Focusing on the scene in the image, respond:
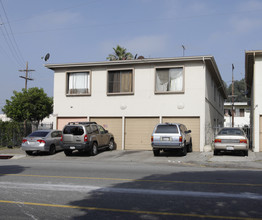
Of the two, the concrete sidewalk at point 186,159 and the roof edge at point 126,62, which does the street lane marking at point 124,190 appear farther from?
the roof edge at point 126,62

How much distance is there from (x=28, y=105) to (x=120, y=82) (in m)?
20.1

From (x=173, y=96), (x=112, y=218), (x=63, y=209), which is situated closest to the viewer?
(x=112, y=218)

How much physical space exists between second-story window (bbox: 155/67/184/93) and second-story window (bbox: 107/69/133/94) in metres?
1.97

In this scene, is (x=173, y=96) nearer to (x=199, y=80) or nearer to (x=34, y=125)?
(x=199, y=80)

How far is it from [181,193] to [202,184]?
1.39 metres

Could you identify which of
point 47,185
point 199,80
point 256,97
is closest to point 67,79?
point 199,80

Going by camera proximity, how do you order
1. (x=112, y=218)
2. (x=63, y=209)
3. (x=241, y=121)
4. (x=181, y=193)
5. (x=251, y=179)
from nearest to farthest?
(x=112, y=218), (x=63, y=209), (x=181, y=193), (x=251, y=179), (x=241, y=121)

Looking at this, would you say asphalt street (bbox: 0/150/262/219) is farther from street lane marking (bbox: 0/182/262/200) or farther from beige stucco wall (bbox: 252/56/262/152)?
beige stucco wall (bbox: 252/56/262/152)

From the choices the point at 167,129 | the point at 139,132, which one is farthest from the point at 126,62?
the point at 167,129

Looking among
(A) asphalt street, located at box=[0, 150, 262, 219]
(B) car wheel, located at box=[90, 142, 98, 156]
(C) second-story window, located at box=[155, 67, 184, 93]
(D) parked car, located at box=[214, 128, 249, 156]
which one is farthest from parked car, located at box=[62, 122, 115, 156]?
(A) asphalt street, located at box=[0, 150, 262, 219]

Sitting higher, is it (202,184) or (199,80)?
(199,80)

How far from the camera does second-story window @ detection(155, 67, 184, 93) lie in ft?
70.9

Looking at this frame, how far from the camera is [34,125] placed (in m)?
26.1

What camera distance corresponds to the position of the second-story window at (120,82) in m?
22.8
